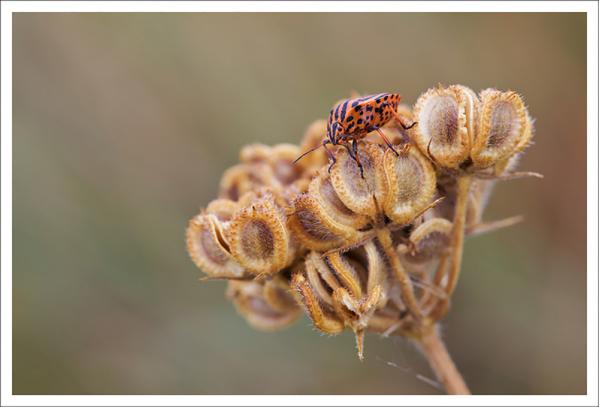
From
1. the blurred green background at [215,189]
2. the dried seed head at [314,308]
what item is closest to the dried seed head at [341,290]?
the dried seed head at [314,308]

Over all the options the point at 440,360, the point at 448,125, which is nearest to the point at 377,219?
the point at 448,125

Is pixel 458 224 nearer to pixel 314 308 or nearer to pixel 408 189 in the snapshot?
pixel 408 189

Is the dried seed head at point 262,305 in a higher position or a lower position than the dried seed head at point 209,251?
lower

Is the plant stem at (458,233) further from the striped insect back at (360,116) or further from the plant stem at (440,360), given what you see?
the striped insect back at (360,116)

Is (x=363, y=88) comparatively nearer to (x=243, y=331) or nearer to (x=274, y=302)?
(x=243, y=331)

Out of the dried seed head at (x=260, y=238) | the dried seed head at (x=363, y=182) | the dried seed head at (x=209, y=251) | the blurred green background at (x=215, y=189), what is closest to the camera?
the dried seed head at (x=363, y=182)

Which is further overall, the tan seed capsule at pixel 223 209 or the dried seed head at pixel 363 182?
the tan seed capsule at pixel 223 209
